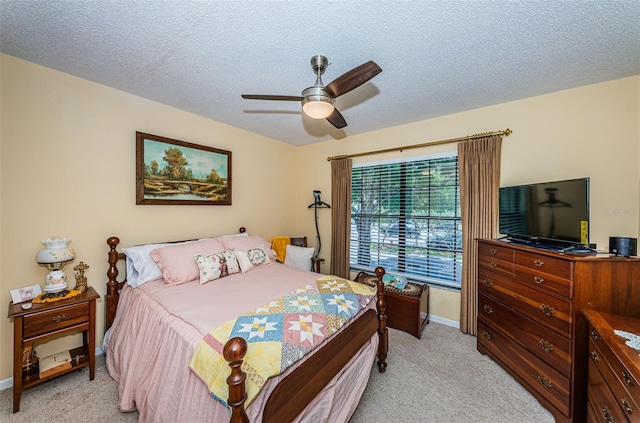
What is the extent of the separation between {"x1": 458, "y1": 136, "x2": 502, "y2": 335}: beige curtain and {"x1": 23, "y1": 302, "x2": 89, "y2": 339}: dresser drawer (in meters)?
3.87

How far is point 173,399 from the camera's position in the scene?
1.40m

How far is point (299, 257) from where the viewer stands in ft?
11.5

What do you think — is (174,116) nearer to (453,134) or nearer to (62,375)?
(62,375)

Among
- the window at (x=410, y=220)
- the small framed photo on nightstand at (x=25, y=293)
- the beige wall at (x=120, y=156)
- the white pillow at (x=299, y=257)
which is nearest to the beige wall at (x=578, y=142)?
the beige wall at (x=120, y=156)

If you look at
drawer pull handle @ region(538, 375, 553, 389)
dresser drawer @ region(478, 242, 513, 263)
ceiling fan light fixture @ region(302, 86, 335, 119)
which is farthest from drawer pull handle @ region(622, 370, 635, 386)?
ceiling fan light fixture @ region(302, 86, 335, 119)

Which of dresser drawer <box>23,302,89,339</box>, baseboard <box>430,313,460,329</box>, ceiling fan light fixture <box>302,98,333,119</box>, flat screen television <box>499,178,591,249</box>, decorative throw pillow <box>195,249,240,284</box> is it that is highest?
ceiling fan light fixture <box>302,98,333,119</box>

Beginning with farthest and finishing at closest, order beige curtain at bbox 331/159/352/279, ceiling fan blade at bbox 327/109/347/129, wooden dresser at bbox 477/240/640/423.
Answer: beige curtain at bbox 331/159/352/279
ceiling fan blade at bbox 327/109/347/129
wooden dresser at bbox 477/240/640/423

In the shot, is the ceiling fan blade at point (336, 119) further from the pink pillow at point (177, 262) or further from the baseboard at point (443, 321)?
the baseboard at point (443, 321)

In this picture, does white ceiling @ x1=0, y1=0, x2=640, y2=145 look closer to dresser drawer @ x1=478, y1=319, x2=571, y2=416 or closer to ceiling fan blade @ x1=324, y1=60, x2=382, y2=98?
ceiling fan blade @ x1=324, y1=60, x2=382, y2=98

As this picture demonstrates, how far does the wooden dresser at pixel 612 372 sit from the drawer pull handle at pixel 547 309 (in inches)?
7.8

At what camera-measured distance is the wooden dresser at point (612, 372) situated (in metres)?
1.05

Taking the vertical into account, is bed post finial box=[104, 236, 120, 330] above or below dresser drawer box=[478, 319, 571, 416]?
above

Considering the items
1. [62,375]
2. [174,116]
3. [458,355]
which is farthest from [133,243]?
[458,355]

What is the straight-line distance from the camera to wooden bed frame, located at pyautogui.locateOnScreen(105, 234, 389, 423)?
1.01 metres
